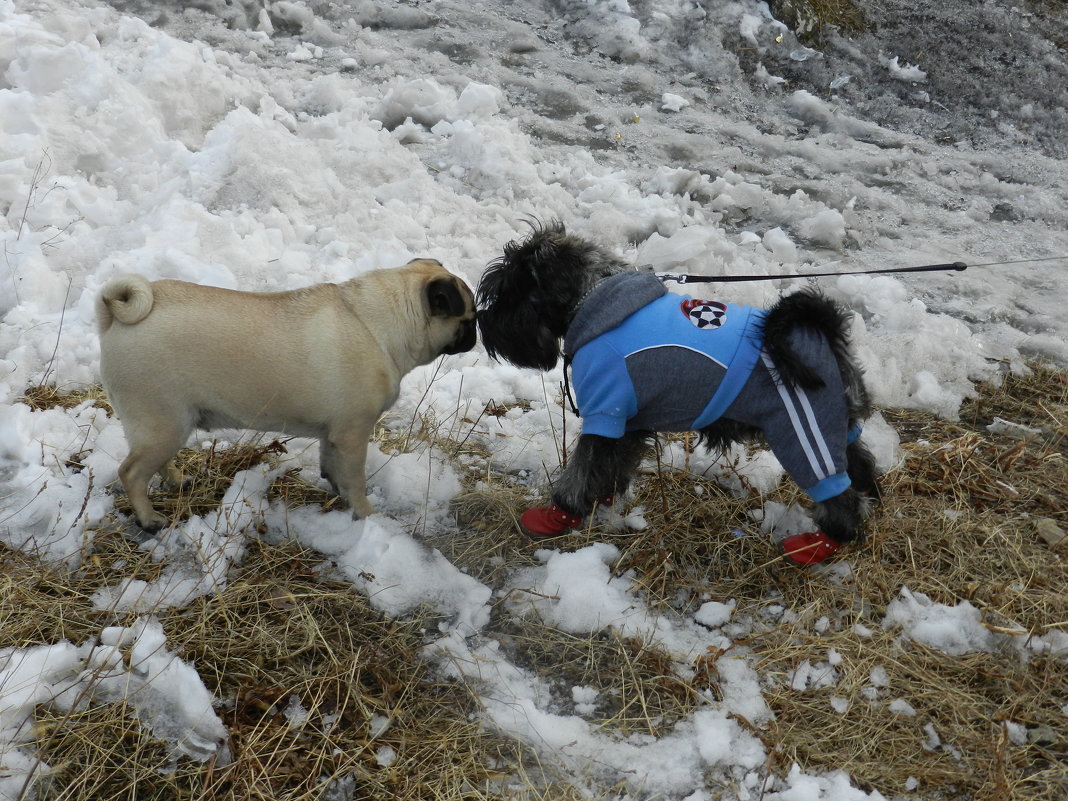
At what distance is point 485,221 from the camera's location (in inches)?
211

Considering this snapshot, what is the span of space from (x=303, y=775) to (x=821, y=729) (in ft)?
5.38

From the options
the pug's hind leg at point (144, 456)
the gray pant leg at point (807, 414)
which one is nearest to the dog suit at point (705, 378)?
the gray pant leg at point (807, 414)

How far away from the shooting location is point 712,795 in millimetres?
2320

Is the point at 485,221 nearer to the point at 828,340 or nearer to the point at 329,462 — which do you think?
the point at 329,462

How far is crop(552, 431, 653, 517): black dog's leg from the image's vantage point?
3098 millimetres

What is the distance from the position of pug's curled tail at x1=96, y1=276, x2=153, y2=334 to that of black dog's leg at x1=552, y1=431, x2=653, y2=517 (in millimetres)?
1697

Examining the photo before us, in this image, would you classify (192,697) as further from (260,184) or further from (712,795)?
(260,184)

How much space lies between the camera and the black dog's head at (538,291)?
10.2 feet

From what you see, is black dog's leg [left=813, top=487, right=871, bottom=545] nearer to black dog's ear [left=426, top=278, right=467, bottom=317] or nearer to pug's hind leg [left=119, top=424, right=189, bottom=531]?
A: black dog's ear [left=426, top=278, right=467, bottom=317]

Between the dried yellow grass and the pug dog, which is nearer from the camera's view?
the dried yellow grass

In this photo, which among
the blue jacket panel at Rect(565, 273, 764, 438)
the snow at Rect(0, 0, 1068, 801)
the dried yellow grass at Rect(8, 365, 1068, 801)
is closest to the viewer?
the dried yellow grass at Rect(8, 365, 1068, 801)

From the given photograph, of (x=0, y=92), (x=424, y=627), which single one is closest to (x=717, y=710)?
(x=424, y=627)

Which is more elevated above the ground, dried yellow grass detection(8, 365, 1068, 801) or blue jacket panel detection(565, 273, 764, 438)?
blue jacket panel detection(565, 273, 764, 438)

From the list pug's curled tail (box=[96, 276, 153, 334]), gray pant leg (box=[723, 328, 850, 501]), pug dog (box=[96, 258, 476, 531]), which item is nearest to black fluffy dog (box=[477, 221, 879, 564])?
gray pant leg (box=[723, 328, 850, 501])
